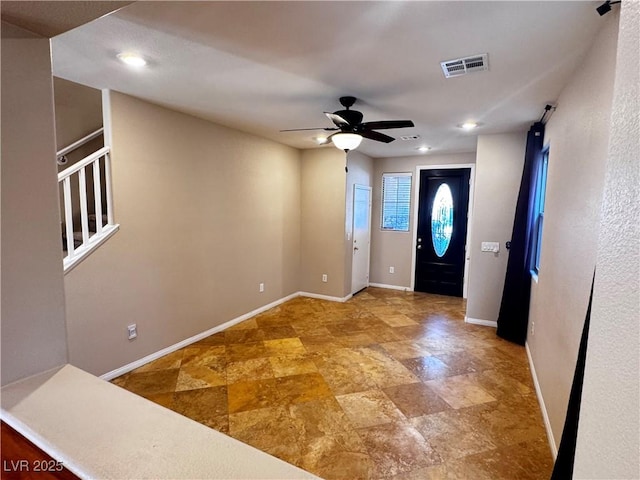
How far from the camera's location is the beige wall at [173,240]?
9.59ft

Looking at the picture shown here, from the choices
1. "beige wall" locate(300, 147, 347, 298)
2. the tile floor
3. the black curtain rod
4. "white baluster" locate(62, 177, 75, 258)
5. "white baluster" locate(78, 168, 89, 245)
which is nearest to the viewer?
the tile floor

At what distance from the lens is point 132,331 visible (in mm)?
3168

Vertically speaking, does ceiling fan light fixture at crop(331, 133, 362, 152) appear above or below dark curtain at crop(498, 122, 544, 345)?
above

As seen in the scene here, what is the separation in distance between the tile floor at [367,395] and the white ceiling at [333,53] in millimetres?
2582

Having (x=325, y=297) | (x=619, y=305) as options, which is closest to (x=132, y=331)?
(x=325, y=297)

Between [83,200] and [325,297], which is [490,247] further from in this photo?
[83,200]

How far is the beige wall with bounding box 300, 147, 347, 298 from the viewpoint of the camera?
17.6ft

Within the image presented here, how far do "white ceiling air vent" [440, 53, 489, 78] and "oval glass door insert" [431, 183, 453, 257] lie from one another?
3.71 m

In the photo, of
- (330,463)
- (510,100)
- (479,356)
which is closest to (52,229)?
(330,463)

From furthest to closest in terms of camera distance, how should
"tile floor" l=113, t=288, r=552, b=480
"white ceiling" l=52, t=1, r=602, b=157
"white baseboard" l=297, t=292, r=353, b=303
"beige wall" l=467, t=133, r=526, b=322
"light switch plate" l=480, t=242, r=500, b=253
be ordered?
"white baseboard" l=297, t=292, r=353, b=303 → "light switch plate" l=480, t=242, r=500, b=253 → "beige wall" l=467, t=133, r=526, b=322 → "tile floor" l=113, t=288, r=552, b=480 → "white ceiling" l=52, t=1, r=602, b=157

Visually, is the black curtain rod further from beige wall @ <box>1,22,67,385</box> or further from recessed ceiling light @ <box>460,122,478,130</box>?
beige wall @ <box>1,22,67,385</box>

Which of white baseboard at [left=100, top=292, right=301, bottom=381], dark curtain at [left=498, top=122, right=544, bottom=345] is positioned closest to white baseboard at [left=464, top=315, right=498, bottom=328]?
dark curtain at [left=498, top=122, right=544, bottom=345]

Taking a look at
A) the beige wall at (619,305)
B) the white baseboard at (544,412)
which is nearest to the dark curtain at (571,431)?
the beige wall at (619,305)

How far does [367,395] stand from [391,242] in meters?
3.96
